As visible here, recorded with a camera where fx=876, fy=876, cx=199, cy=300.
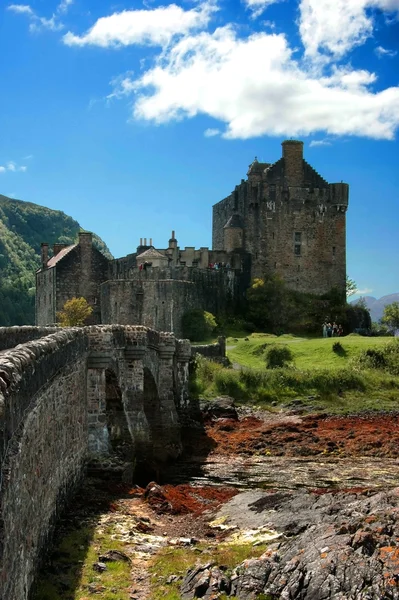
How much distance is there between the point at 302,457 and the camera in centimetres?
3291

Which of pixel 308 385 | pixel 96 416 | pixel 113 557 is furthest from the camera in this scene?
pixel 308 385

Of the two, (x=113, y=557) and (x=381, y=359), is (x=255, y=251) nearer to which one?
(x=381, y=359)

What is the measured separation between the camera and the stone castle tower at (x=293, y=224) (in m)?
76.8

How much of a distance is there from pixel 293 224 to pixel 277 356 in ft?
95.8

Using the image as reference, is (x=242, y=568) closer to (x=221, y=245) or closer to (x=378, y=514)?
(x=378, y=514)

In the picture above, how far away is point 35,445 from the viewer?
13930 millimetres

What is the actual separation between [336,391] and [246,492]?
2145 cm

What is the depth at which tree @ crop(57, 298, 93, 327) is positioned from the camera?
63.2 meters

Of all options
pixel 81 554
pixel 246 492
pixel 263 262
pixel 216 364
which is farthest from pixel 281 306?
pixel 81 554

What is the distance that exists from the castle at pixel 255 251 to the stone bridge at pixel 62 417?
36.3 m

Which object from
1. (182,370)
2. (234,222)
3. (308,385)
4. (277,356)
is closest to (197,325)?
(277,356)

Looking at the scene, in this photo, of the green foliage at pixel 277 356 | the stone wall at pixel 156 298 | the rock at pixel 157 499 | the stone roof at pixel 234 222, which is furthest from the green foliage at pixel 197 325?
the rock at pixel 157 499

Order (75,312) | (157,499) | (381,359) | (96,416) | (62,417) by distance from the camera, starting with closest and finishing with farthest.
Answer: (62,417) → (157,499) → (96,416) → (381,359) → (75,312)

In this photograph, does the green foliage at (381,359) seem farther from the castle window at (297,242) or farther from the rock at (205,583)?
the rock at (205,583)
